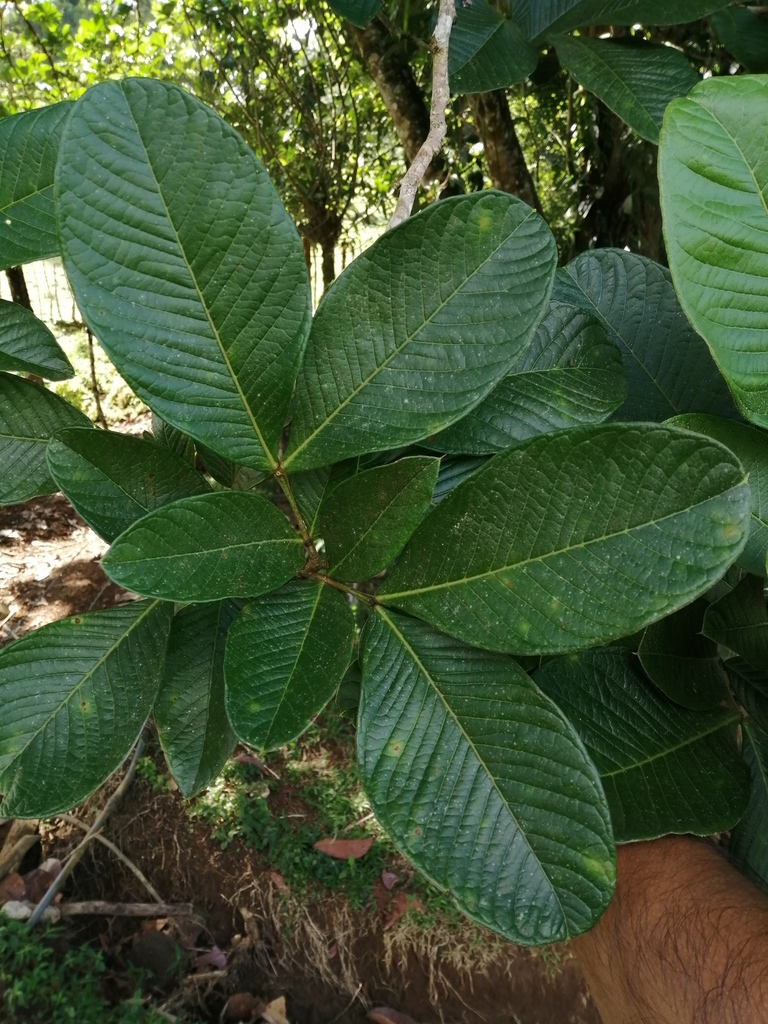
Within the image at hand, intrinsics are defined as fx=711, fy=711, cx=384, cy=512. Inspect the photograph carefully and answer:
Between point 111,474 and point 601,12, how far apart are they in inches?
31.6

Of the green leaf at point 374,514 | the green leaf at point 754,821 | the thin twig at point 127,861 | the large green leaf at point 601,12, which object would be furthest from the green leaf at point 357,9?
the thin twig at point 127,861

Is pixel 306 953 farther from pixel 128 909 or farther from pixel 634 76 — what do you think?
pixel 634 76

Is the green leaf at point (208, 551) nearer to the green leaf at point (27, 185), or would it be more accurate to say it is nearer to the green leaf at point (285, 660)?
the green leaf at point (285, 660)

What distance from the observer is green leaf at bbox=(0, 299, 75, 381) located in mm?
489

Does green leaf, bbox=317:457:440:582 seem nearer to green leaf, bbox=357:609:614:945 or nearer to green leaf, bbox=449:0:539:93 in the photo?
green leaf, bbox=357:609:614:945

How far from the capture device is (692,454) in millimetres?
333

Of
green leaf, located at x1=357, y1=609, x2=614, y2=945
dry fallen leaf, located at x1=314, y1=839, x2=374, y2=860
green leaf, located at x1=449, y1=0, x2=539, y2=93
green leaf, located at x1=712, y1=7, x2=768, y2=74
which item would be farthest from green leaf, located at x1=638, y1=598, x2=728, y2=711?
dry fallen leaf, located at x1=314, y1=839, x2=374, y2=860

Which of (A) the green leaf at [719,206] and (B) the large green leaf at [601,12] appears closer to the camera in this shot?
(A) the green leaf at [719,206]

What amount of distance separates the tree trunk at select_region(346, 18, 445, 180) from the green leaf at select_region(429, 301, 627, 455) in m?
1.13

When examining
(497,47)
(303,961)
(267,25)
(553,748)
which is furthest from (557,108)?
(303,961)

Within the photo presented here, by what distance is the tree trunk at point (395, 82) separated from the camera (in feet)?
4.84

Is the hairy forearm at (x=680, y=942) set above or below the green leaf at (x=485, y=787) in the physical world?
below

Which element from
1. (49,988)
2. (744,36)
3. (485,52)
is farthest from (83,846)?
(744,36)

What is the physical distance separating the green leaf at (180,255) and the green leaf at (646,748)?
1.01 feet
